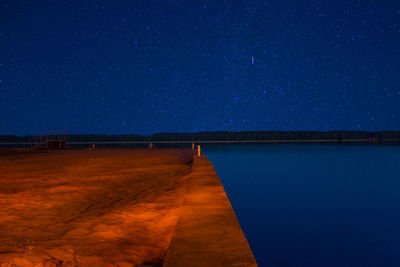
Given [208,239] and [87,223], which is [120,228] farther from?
[208,239]

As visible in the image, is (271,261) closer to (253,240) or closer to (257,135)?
(253,240)

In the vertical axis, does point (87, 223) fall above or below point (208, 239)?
below

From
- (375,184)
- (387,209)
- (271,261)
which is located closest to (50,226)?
(271,261)

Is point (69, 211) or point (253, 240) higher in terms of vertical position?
point (69, 211)

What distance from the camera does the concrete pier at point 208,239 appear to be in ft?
11.0

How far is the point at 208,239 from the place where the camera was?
4016mm

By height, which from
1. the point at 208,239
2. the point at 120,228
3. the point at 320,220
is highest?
the point at 208,239

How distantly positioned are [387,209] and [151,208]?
9.08m

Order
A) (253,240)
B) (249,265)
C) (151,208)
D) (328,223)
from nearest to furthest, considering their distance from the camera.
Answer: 1. (249,265)
2. (151,208)
3. (253,240)
4. (328,223)

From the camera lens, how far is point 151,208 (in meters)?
6.92

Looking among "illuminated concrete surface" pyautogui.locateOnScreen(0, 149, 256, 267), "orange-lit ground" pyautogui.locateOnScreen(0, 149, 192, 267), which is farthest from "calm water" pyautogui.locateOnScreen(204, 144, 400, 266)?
"orange-lit ground" pyautogui.locateOnScreen(0, 149, 192, 267)

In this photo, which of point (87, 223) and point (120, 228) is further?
point (87, 223)

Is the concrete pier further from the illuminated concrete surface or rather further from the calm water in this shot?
the calm water

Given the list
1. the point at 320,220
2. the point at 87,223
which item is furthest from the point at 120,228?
the point at 320,220
